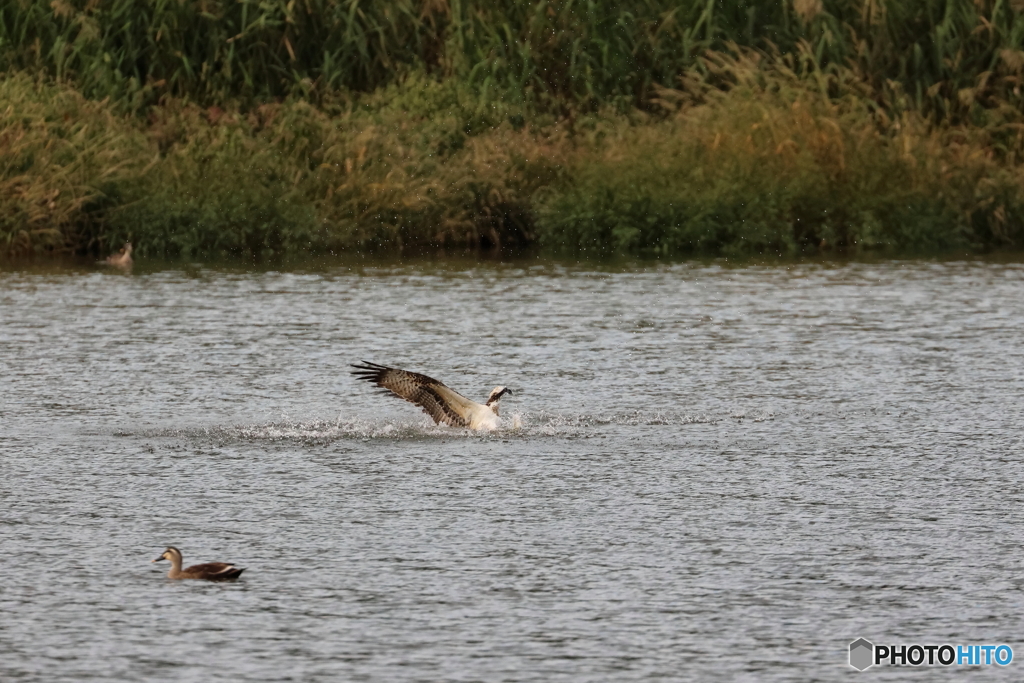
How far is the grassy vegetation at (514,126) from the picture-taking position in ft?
94.5

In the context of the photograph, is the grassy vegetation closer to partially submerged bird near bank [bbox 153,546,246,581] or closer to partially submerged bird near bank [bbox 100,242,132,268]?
partially submerged bird near bank [bbox 100,242,132,268]

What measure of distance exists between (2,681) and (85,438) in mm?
5868

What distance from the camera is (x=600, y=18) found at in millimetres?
30797

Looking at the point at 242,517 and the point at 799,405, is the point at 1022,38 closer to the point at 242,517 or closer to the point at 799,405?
the point at 799,405

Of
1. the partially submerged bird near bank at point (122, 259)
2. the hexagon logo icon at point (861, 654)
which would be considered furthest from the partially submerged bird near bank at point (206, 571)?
the partially submerged bird near bank at point (122, 259)

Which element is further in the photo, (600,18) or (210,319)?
(600,18)

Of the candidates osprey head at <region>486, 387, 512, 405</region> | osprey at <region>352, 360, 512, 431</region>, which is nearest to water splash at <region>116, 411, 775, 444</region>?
osprey at <region>352, 360, 512, 431</region>

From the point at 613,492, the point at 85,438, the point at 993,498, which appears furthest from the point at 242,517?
the point at 993,498

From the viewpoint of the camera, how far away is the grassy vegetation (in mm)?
28797

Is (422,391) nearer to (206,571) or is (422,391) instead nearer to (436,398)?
(436,398)

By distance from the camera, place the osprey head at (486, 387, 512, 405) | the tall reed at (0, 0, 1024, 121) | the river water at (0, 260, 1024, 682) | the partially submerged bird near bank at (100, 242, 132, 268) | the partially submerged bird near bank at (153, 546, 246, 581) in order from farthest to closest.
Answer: the tall reed at (0, 0, 1024, 121) → the partially submerged bird near bank at (100, 242, 132, 268) → the osprey head at (486, 387, 512, 405) → the partially submerged bird near bank at (153, 546, 246, 581) → the river water at (0, 260, 1024, 682)

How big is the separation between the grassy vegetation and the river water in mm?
6765

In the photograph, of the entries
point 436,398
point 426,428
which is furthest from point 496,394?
point 426,428

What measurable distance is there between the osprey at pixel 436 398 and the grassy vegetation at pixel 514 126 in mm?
14797
